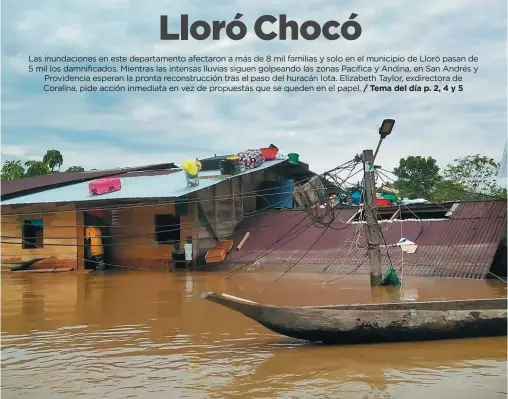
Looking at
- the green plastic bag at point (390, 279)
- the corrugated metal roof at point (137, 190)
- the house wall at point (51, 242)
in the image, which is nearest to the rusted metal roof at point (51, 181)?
the corrugated metal roof at point (137, 190)

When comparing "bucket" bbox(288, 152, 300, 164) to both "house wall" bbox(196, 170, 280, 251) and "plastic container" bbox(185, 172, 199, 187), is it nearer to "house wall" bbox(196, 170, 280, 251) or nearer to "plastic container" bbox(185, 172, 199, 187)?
"house wall" bbox(196, 170, 280, 251)

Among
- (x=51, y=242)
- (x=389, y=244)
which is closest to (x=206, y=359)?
(x=389, y=244)

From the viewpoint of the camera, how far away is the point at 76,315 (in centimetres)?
969

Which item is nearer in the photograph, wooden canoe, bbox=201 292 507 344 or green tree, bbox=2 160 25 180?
wooden canoe, bbox=201 292 507 344

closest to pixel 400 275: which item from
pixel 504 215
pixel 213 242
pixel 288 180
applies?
pixel 504 215

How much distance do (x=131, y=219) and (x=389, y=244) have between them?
9.09m

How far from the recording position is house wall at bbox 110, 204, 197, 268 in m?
18.7

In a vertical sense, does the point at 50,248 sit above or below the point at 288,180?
below

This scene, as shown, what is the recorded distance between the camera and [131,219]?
19188 millimetres

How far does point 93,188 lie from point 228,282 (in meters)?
6.55

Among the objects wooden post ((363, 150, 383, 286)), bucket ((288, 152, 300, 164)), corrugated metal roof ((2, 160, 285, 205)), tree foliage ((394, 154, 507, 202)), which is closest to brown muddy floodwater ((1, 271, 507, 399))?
wooden post ((363, 150, 383, 286))

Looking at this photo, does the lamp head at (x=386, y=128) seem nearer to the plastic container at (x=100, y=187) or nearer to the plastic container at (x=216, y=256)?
the plastic container at (x=216, y=256)

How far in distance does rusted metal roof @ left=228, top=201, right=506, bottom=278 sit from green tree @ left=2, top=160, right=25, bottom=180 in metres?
20.8

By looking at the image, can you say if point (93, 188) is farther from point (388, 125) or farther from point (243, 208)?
point (388, 125)
